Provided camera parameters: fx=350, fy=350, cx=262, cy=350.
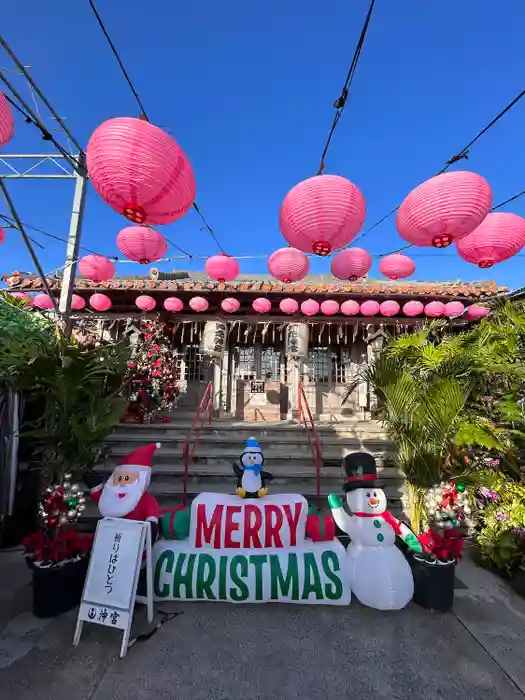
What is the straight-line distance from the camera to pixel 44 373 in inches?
140

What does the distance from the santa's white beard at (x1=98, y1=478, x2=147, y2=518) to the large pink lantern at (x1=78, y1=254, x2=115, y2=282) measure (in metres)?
4.66

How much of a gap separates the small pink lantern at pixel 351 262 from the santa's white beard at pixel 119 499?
15.6 ft

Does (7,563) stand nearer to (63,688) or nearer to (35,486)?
(35,486)

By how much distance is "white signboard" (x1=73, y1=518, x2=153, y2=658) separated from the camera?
2789 millimetres

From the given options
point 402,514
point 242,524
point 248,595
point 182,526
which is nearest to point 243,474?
point 242,524

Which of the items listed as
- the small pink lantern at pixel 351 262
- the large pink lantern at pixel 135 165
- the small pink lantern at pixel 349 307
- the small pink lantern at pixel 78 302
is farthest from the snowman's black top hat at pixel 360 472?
the small pink lantern at pixel 78 302

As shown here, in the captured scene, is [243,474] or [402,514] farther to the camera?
[402,514]

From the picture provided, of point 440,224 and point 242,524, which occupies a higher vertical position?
point 440,224

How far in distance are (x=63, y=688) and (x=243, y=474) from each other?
204cm

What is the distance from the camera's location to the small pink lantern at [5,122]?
120 inches

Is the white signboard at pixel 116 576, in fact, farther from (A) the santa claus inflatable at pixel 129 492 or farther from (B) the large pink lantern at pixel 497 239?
(B) the large pink lantern at pixel 497 239

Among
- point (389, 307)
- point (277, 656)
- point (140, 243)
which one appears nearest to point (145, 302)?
point (140, 243)

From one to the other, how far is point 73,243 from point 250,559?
5.51 m

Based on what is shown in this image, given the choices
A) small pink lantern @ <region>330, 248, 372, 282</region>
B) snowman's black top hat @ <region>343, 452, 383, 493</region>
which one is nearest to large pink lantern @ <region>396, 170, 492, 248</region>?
small pink lantern @ <region>330, 248, 372, 282</region>
